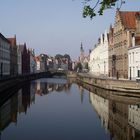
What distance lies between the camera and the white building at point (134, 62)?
57.7 metres

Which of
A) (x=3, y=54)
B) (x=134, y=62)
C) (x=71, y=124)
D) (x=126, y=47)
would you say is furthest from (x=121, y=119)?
(x=3, y=54)

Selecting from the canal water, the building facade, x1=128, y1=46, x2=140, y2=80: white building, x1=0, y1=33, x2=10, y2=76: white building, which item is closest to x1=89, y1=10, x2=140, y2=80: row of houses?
x1=128, y1=46, x2=140, y2=80: white building

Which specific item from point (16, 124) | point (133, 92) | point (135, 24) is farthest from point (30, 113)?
point (135, 24)

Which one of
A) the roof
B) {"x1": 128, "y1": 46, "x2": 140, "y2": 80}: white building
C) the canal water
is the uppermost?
the roof

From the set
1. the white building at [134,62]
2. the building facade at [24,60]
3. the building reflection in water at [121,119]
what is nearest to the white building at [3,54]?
the white building at [134,62]

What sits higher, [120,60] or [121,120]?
[120,60]

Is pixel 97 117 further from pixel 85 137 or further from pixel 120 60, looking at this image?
pixel 120 60

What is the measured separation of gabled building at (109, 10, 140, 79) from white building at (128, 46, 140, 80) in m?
2.28

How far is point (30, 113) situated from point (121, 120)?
32.2ft

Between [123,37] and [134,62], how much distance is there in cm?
1090

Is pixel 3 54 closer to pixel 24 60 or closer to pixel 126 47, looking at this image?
pixel 126 47

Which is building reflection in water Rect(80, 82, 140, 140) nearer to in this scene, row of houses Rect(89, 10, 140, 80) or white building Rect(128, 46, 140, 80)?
white building Rect(128, 46, 140, 80)

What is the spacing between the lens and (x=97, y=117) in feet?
107

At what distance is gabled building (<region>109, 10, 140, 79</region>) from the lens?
6619 cm
